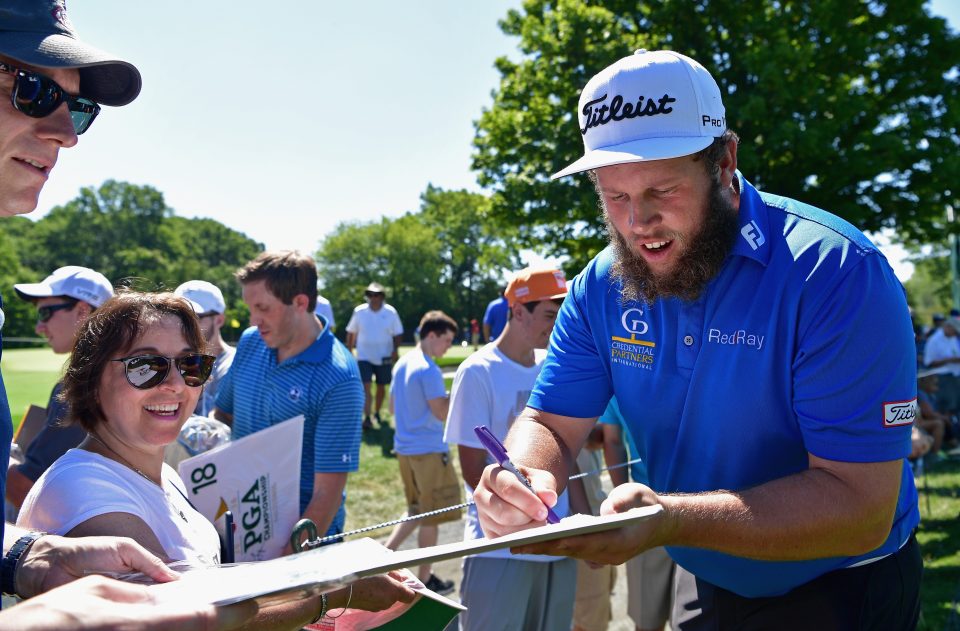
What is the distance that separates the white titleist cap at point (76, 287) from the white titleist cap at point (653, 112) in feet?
9.81

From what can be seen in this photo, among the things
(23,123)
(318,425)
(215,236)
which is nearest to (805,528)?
(23,123)

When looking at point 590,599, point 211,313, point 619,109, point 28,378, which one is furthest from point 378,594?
point 28,378

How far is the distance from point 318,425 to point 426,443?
110 inches

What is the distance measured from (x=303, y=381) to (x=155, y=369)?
54.2 inches

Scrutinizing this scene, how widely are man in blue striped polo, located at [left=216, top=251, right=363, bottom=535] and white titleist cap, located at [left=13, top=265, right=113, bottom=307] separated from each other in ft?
2.73

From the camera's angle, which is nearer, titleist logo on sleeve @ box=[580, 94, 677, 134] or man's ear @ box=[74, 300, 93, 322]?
titleist logo on sleeve @ box=[580, 94, 677, 134]

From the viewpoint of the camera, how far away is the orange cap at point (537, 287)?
157 inches

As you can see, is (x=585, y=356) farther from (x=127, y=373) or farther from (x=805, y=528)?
(x=127, y=373)

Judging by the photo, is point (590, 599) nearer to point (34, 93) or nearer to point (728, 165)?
point (728, 165)

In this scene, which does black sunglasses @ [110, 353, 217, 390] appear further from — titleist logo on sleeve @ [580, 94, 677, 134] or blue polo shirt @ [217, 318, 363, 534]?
titleist logo on sleeve @ [580, 94, 677, 134]

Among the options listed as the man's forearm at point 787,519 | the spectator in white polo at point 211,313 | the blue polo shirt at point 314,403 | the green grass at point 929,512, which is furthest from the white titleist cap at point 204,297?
the man's forearm at point 787,519

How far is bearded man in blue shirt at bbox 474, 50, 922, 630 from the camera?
178 centimetres

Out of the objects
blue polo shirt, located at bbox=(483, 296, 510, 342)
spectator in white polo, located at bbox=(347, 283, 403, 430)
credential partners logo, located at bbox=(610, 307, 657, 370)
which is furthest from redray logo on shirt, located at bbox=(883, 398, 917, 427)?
spectator in white polo, located at bbox=(347, 283, 403, 430)

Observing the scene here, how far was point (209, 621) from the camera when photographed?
1.13 meters
